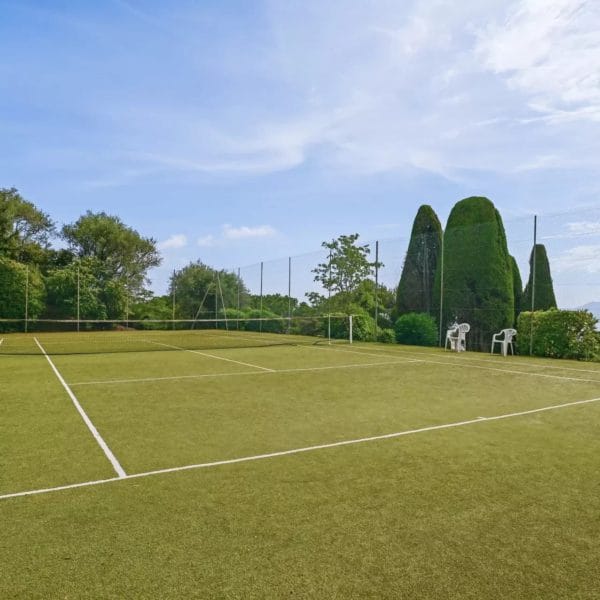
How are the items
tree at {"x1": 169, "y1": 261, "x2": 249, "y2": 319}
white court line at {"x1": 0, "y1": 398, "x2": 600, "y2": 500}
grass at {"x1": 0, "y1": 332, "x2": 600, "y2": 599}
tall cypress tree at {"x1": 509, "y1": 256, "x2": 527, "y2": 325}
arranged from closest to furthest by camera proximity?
1. grass at {"x1": 0, "y1": 332, "x2": 600, "y2": 599}
2. white court line at {"x1": 0, "y1": 398, "x2": 600, "y2": 500}
3. tall cypress tree at {"x1": 509, "y1": 256, "x2": 527, "y2": 325}
4. tree at {"x1": 169, "y1": 261, "x2": 249, "y2": 319}

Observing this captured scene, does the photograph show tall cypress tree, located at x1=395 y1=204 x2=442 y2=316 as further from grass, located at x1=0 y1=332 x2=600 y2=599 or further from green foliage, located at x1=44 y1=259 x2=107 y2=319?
green foliage, located at x1=44 y1=259 x2=107 y2=319

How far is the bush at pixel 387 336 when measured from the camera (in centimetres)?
1747

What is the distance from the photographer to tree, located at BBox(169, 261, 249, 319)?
26.8 m

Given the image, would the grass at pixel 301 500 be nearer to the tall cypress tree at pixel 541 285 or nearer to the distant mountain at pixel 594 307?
the distant mountain at pixel 594 307

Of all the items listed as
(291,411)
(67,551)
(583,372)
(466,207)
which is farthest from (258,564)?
(466,207)

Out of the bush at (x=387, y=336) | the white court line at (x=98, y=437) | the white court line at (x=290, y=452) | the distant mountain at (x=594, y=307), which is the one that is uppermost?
the distant mountain at (x=594, y=307)

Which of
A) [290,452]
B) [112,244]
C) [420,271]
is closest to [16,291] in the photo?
[112,244]

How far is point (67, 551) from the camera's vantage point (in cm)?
220

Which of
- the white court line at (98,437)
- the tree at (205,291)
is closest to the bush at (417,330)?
the tree at (205,291)

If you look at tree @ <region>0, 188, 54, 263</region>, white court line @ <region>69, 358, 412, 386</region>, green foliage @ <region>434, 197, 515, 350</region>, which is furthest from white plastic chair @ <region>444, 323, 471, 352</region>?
tree @ <region>0, 188, 54, 263</region>

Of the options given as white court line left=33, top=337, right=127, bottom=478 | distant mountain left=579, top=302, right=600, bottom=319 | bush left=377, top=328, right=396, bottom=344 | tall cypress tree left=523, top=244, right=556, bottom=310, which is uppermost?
tall cypress tree left=523, top=244, right=556, bottom=310

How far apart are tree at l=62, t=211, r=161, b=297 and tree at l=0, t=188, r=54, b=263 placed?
1.44m

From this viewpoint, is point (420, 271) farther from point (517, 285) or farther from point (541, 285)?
point (541, 285)

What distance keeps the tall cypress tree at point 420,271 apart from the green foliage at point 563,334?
5877 millimetres
